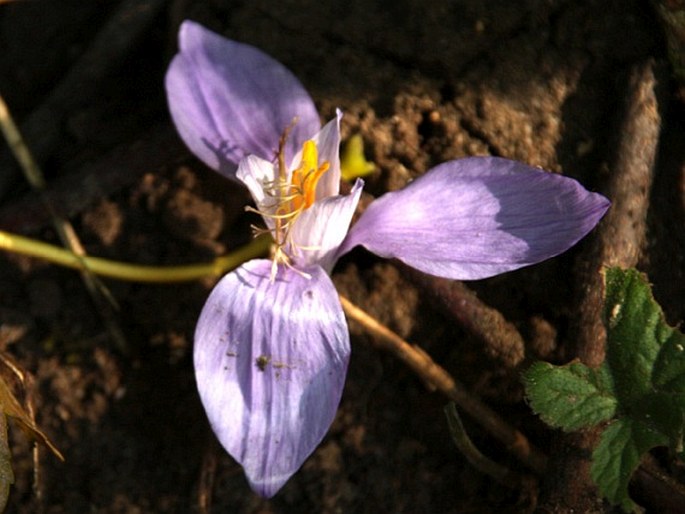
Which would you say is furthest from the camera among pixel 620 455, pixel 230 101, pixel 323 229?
pixel 230 101

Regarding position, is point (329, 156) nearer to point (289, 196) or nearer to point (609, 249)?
point (289, 196)

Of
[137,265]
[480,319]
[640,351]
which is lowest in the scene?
[137,265]

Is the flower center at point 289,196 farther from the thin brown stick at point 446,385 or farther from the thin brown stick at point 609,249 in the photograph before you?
the thin brown stick at point 609,249

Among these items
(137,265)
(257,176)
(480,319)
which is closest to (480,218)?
(480,319)

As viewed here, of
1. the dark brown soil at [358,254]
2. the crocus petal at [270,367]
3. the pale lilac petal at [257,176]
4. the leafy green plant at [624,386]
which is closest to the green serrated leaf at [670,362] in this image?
the leafy green plant at [624,386]

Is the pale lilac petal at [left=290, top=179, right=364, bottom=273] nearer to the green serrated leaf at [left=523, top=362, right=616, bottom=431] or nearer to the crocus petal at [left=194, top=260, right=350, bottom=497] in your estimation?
the crocus petal at [left=194, top=260, right=350, bottom=497]

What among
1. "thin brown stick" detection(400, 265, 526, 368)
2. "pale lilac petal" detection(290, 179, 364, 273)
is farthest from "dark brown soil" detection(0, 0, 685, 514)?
"pale lilac petal" detection(290, 179, 364, 273)

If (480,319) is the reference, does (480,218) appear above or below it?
above
